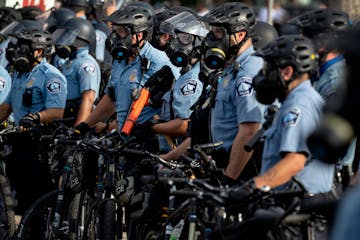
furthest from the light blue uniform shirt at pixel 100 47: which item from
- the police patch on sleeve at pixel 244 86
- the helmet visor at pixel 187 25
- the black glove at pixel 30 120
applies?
the police patch on sleeve at pixel 244 86

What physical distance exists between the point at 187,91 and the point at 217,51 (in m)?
1.10

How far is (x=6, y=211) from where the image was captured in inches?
391

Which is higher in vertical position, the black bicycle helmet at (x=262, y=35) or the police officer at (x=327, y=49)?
the police officer at (x=327, y=49)

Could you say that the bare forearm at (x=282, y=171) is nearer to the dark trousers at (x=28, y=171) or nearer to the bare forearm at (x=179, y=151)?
the bare forearm at (x=179, y=151)

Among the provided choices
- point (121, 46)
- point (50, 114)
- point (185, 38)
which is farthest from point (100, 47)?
point (185, 38)

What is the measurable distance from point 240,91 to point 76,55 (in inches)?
177

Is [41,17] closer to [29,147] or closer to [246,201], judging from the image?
[29,147]

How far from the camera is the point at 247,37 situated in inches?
288

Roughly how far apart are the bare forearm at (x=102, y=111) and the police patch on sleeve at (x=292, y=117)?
373 centimetres

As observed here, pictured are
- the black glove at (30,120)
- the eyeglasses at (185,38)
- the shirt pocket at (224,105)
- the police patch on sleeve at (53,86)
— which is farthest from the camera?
the police patch on sleeve at (53,86)

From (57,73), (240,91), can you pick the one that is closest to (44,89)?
(57,73)

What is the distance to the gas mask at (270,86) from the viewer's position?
5898 mm

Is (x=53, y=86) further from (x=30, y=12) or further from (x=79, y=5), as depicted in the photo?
(x=79, y=5)

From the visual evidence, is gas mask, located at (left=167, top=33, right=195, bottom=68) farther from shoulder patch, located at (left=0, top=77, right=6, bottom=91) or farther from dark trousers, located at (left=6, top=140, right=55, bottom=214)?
shoulder patch, located at (left=0, top=77, right=6, bottom=91)
